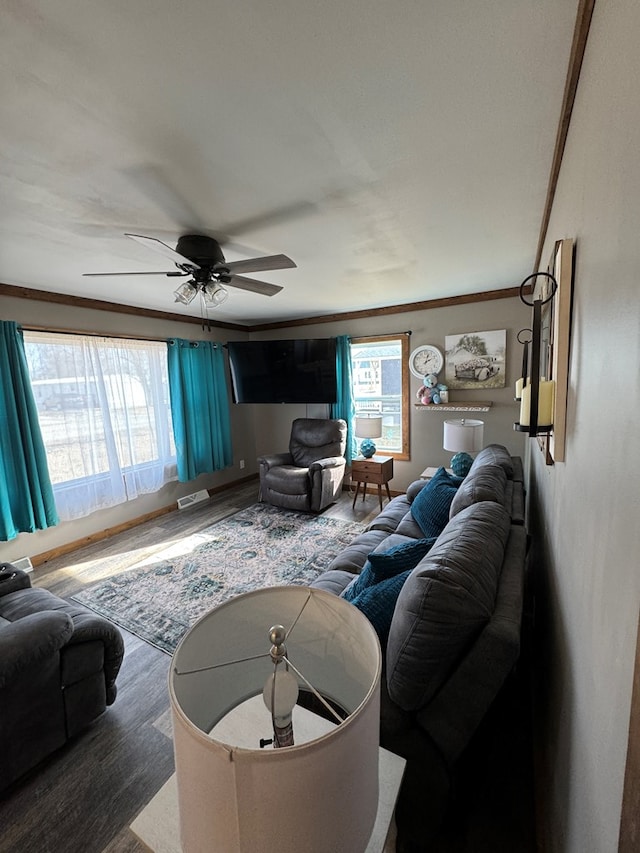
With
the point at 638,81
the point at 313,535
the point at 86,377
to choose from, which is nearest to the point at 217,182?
the point at 638,81

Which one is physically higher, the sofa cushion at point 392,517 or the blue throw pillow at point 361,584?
the blue throw pillow at point 361,584

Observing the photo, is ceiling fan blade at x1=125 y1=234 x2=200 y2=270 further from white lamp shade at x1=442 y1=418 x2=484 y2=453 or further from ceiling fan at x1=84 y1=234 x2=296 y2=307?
white lamp shade at x1=442 y1=418 x2=484 y2=453

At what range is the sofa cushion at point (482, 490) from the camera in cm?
179

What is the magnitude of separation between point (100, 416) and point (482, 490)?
3.56m

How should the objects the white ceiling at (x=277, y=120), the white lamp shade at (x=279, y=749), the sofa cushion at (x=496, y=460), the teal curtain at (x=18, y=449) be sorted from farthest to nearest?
the teal curtain at (x=18, y=449)
the sofa cushion at (x=496, y=460)
the white ceiling at (x=277, y=120)
the white lamp shade at (x=279, y=749)

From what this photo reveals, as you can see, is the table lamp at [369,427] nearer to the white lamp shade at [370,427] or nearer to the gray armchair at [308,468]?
the white lamp shade at [370,427]

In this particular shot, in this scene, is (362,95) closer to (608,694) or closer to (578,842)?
(608,694)

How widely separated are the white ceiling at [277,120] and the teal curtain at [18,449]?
103cm

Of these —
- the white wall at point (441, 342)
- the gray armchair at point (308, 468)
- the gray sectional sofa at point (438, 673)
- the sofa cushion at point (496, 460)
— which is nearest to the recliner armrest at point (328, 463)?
the gray armchair at point (308, 468)

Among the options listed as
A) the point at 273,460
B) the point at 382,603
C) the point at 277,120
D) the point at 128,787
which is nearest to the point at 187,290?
the point at 277,120

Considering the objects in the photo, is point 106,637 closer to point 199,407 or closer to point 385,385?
point 199,407

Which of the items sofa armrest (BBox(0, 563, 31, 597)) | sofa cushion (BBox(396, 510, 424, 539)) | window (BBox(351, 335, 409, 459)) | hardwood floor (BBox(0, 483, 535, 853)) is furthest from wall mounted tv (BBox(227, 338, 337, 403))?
hardwood floor (BBox(0, 483, 535, 853))

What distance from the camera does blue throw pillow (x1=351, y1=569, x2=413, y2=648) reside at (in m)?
1.25

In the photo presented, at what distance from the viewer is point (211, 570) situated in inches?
117
